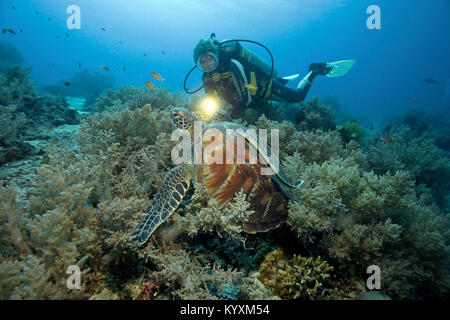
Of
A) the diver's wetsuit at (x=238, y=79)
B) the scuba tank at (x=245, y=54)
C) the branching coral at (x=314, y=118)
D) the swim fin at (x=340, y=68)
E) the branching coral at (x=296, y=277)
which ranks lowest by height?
the branching coral at (x=296, y=277)

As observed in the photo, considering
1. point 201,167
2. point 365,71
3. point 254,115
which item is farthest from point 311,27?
point 201,167

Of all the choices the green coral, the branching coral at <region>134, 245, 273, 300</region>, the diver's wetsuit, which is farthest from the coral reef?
the green coral

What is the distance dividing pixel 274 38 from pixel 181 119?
3733 inches

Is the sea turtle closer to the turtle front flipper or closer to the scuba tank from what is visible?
the turtle front flipper

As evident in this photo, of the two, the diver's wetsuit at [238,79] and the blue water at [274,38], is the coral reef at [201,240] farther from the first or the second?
the blue water at [274,38]

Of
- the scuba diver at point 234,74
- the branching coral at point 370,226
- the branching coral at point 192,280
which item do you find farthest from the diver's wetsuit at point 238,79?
the branching coral at point 192,280

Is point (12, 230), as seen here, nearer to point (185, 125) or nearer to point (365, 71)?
point (185, 125)

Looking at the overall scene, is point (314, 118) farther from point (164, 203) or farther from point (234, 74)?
point (164, 203)

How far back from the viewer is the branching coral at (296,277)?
6.40ft

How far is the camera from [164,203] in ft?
6.91

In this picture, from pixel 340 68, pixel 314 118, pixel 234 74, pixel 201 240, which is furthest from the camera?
pixel 340 68

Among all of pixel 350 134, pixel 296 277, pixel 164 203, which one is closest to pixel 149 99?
pixel 164 203

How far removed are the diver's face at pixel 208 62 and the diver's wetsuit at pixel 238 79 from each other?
7.2 inches
